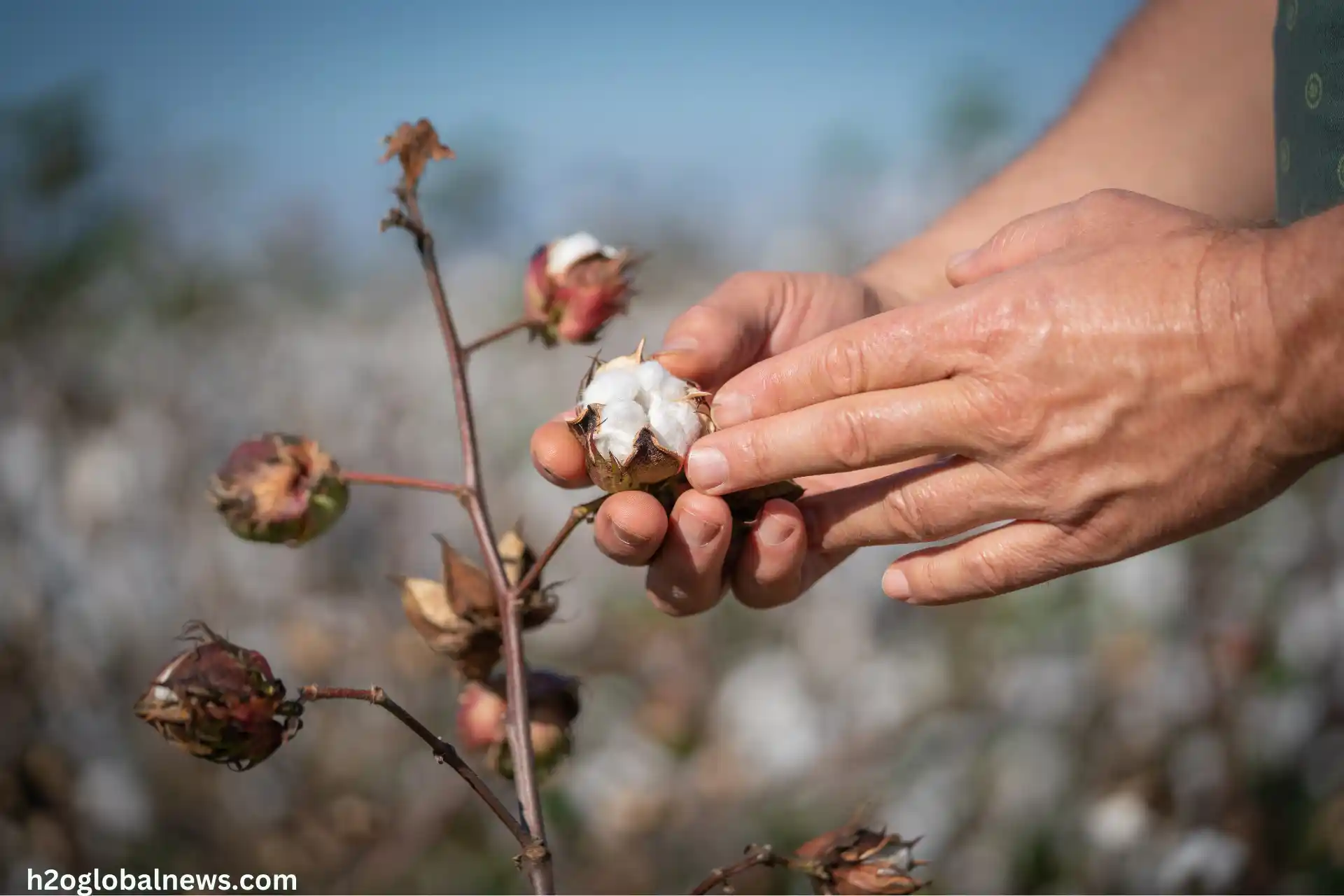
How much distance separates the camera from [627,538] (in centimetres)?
92

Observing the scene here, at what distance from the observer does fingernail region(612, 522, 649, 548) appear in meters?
0.91

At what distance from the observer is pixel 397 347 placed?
2.95m

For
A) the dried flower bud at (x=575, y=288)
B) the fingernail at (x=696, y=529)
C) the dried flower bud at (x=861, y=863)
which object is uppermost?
the dried flower bud at (x=575, y=288)

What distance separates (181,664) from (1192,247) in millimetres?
799

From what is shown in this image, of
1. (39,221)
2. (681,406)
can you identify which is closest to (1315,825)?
(681,406)

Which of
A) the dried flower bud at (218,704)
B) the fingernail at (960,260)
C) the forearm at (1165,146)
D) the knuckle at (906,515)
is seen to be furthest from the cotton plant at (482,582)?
the forearm at (1165,146)

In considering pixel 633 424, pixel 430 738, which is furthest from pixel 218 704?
pixel 633 424

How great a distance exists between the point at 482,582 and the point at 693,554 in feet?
0.64

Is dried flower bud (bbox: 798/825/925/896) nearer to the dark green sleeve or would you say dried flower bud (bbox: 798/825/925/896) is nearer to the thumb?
the thumb

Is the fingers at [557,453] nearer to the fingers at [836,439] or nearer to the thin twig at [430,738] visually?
the fingers at [836,439]

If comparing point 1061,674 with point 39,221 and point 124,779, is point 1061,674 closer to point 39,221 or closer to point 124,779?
point 124,779

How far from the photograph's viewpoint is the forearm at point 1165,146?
147cm

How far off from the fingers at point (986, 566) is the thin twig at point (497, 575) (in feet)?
1.43

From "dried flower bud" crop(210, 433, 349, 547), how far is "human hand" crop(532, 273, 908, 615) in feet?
0.61
